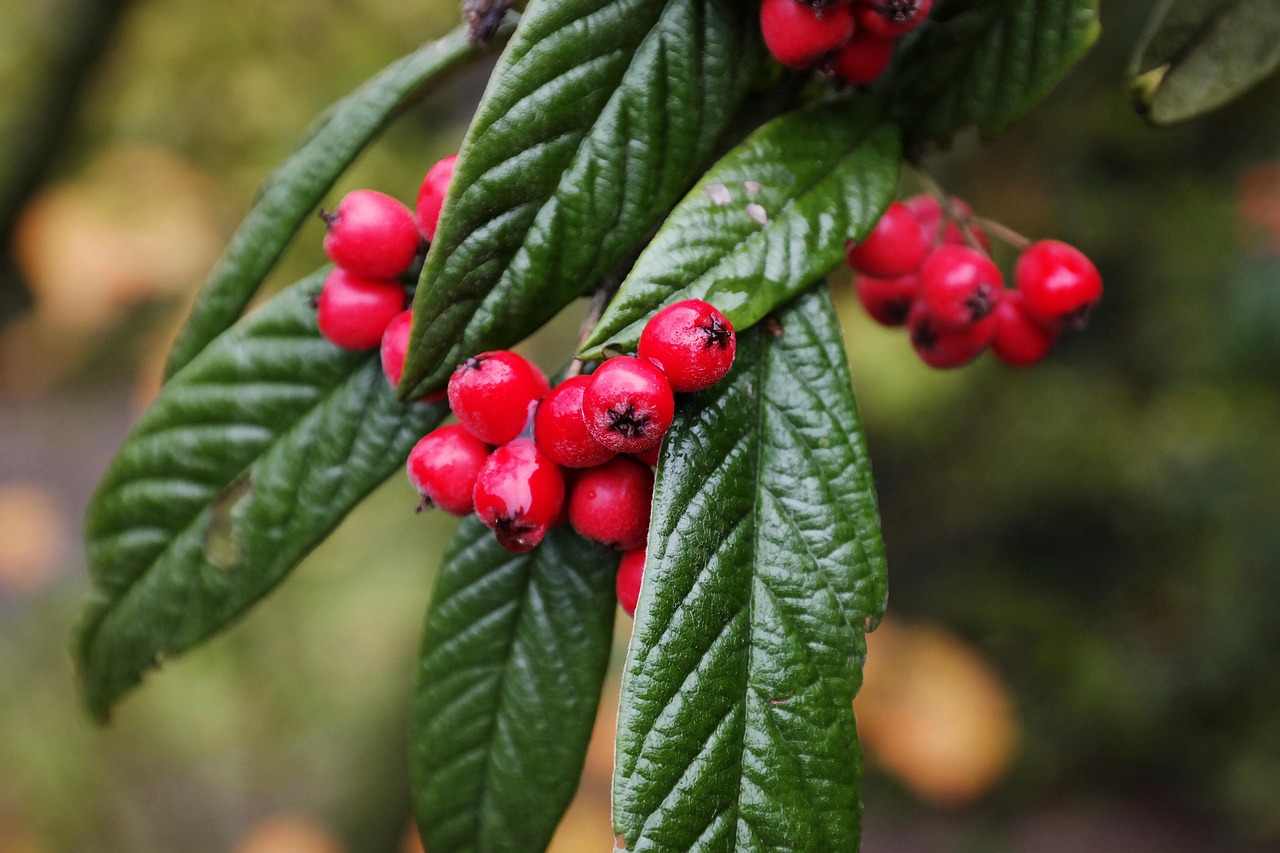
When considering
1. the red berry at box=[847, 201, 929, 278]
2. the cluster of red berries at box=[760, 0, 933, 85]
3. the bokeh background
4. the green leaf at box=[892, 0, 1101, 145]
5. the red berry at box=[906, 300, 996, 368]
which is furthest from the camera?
the bokeh background

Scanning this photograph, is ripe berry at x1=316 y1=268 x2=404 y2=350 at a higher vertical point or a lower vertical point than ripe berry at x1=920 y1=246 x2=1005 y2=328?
higher

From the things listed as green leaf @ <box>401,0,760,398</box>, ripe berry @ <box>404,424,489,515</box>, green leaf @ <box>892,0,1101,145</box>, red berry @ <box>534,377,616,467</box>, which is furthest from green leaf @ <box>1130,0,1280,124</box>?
ripe berry @ <box>404,424,489,515</box>

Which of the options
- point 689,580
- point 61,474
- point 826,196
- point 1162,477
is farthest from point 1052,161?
point 61,474

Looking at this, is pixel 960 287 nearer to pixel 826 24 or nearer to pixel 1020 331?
pixel 1020 331

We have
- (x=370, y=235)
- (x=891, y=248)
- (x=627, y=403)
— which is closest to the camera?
(x=627, y=403)

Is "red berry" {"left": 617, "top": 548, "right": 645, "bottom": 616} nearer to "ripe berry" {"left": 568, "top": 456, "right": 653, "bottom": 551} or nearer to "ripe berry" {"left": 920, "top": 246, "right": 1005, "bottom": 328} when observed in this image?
"ripe berry" {"left": 568, "top": 456, "right": 653, "bottom": 551}

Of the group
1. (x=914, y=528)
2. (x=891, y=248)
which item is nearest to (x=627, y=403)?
(x=891, y=248)

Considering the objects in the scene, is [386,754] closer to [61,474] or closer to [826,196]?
[826,196]
